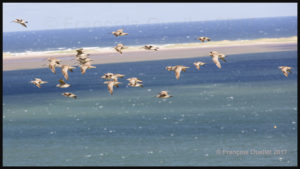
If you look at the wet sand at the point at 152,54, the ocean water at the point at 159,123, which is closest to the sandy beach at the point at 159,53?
the wet sand at the point at 152,54

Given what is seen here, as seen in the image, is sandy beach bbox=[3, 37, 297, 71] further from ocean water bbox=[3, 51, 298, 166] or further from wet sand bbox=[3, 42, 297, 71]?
ocean water bbox=[3, 51, 298, 166]

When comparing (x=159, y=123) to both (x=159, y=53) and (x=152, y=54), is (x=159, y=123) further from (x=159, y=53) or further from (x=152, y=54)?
(x=159, y=53)

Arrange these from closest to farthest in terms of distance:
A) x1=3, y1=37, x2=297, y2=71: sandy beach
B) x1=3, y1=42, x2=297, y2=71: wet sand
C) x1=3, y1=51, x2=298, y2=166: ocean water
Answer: x1=3, y1=51, x2=298, y2=166: ocean water → x1=3, y1=42, x2=297, y2=71: wet sand → x1=3, y1=37, x2=297, y2=71: sandy beach

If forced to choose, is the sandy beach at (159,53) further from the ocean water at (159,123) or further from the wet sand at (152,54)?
the ocean water at (159,123)

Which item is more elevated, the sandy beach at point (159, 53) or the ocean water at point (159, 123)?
the sandy beach at point (159, 53)

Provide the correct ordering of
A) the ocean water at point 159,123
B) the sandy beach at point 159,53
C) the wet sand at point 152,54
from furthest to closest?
the sandy beach at point 159,53, the wet sand at point 152,54, the ocean water at point 159,123

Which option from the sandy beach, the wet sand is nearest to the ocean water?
the wet sand
